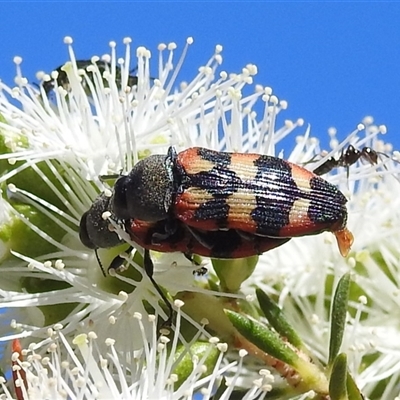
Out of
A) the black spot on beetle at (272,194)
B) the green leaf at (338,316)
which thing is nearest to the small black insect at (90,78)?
the black spot on beetle at (272,194)

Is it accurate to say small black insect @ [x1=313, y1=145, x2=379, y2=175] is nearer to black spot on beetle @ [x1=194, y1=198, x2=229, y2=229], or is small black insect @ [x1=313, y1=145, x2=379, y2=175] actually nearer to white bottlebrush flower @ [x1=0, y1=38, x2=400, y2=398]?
white bottlebrush flower @ [x1=0, y1=38, x2=400, y2=398]

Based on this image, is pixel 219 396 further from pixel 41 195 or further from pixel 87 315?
pixel 41 195

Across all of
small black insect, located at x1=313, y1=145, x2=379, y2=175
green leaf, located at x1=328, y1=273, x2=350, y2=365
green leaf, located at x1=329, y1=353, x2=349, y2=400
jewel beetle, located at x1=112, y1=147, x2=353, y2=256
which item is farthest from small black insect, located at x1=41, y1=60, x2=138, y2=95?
green leaf, located at x1=329, y1=353, x2=349, y2=400

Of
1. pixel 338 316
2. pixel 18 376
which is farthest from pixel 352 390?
pixel 18 376

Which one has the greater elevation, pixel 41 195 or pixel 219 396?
pixel 41 195

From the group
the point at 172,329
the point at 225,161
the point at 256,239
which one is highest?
the point at 225,161

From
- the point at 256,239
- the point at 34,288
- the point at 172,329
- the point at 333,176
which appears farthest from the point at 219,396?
the point at 333,176
